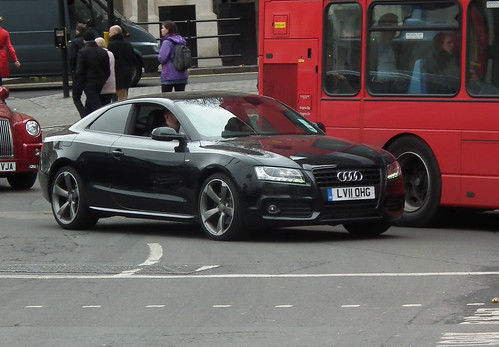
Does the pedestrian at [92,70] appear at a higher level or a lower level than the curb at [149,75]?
higher

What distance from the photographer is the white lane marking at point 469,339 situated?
673 centimetres

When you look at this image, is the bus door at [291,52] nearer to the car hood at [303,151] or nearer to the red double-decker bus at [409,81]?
the red double-decker bus at [409,81]

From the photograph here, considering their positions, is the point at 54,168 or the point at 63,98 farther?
the point at 63,98

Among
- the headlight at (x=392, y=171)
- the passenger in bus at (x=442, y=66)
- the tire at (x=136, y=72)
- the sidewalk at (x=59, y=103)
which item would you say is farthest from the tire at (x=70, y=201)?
the tire at (x=136, y=72)

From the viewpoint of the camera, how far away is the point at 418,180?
1290 cm

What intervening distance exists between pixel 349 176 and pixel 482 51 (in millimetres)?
2191

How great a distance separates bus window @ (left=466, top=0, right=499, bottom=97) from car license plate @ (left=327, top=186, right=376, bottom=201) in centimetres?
177

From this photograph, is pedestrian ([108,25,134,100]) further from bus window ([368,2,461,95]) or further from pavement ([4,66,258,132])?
bus window ([368,2,461,95])

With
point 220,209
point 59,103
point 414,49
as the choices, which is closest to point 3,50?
point 59,103

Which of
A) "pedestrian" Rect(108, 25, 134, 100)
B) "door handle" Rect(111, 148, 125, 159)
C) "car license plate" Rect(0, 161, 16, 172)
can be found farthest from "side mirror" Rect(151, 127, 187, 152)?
"pedestrian" Rect(108, 25, 134, 100)

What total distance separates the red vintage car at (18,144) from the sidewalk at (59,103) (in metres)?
6.65

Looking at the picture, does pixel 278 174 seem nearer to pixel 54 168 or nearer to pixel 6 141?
pixel 54 168

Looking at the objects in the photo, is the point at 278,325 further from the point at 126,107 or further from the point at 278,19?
the point at 278,19

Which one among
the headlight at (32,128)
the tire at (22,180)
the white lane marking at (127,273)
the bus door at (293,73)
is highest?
the bus door at (293,73)
